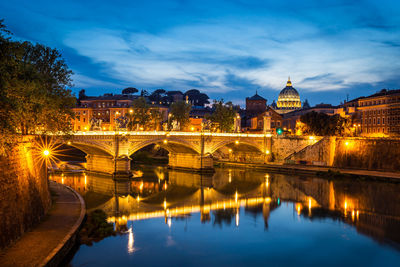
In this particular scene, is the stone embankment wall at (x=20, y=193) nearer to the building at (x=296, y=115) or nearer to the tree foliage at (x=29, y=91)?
the tree foliage at (x=29, y=91)

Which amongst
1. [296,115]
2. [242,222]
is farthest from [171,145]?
[296,115]

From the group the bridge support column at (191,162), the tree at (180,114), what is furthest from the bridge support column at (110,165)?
the tree at (180,114)

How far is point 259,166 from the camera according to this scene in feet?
151

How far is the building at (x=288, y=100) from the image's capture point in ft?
421

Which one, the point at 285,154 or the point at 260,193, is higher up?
the point at 285,154

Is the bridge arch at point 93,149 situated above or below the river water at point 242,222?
above

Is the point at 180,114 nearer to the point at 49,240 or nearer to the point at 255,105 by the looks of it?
the point at 255,105

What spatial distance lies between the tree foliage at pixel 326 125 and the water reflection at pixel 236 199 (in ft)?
48.4

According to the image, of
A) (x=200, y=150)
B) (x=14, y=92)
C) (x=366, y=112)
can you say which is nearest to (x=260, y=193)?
(x=200, y=150)

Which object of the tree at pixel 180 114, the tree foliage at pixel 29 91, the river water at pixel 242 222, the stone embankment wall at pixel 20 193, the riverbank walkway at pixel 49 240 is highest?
the tree at pixel 180 114

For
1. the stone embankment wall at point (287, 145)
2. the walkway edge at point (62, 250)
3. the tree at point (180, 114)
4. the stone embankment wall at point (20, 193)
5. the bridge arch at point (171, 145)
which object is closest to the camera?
the walkway edge at point (62, 250)

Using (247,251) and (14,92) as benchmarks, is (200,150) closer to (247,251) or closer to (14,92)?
(247,251)

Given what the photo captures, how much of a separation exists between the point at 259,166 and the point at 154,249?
30686 mm

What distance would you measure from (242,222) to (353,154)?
90.9ft
